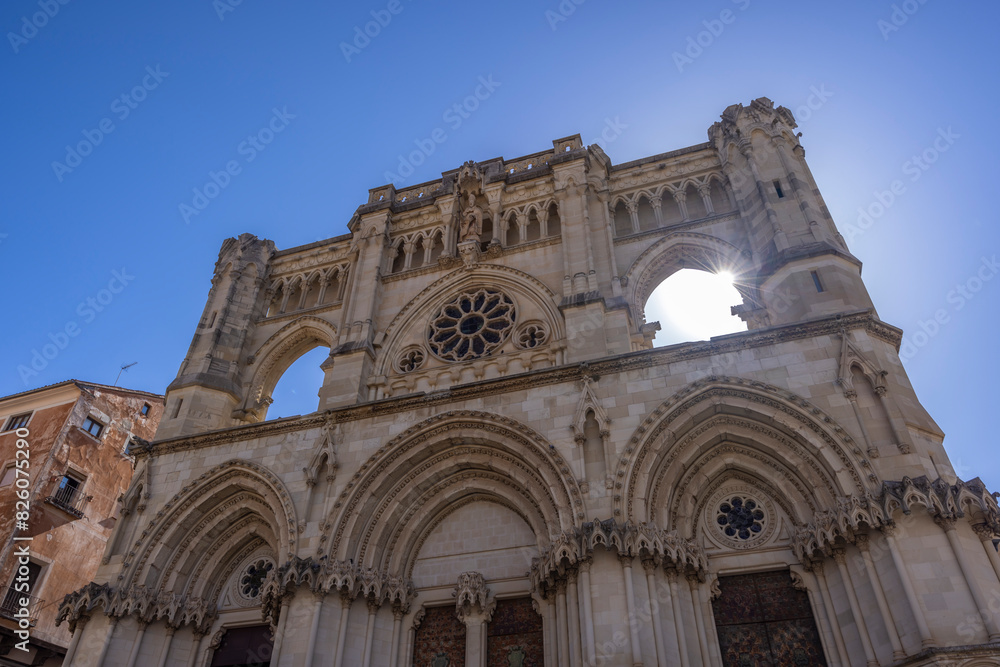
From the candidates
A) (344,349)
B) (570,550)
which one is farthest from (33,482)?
(570,550)

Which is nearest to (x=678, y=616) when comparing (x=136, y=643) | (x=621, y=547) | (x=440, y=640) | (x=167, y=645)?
(x=621, y=547)

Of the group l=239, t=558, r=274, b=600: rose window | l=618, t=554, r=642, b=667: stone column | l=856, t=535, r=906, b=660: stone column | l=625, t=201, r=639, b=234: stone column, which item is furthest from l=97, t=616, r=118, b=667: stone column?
l=625, t=201, r=639, b=234: stone column

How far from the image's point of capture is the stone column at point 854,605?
10.2 meters

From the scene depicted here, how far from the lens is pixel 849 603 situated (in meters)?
10.8

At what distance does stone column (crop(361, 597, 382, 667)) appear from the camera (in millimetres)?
12672

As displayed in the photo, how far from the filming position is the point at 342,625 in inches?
501

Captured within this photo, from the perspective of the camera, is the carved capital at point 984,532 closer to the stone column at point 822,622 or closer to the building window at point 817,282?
the stone column at point 822,622

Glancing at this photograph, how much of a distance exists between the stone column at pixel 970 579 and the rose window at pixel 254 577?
12.6 m

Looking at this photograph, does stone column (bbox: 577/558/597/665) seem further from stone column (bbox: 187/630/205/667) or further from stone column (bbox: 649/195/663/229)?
stone column (bbox: 649/195/663/229)

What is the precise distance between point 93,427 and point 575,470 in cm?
2074

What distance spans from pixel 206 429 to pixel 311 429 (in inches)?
147

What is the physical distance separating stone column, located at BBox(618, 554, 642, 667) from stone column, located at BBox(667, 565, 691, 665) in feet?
2.90

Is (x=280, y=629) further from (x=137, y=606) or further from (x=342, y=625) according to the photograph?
(x=137, y=606)

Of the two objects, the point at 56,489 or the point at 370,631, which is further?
the point at 56,489
